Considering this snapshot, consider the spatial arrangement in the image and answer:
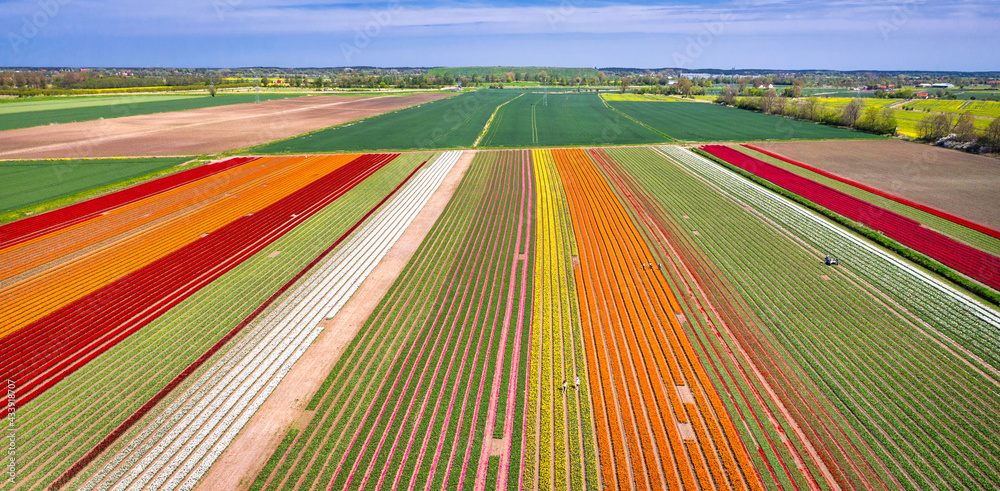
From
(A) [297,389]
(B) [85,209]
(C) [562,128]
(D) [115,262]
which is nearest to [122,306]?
(D) [115,262]

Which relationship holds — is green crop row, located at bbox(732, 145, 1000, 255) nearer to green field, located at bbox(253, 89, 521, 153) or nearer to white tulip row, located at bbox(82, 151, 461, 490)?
white tulip row, located at bbox(82, 151, 461, 490)

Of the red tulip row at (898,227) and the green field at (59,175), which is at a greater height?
the green field at (59,175)

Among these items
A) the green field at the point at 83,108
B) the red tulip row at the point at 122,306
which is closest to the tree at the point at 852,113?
the red tulip row at the point at 122,306

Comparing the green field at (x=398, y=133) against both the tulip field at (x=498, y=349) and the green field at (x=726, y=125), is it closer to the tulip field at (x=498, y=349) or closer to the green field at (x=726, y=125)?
the tulip field at (x=498, y=349)

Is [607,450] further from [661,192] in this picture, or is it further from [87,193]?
[87,193]

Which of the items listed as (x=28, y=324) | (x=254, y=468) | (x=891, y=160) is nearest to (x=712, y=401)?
(x=254, y=468)

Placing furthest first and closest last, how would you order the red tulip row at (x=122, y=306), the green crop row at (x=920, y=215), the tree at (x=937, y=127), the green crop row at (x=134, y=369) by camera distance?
the tree at (x=937, y=127) < the green crop row at (x=920, y=215) < the red tulip row at (x=122, y=306) < the green crop row at (x=134, y=369)
